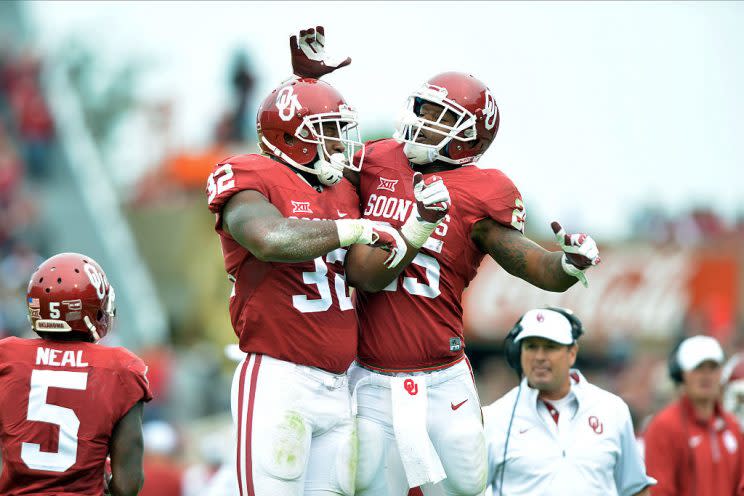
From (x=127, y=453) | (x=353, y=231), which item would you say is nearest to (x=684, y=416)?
(x=353, y=231)

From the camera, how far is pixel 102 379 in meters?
4.88

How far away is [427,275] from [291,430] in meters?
0.95

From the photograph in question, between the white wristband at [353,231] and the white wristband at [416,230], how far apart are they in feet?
0.61

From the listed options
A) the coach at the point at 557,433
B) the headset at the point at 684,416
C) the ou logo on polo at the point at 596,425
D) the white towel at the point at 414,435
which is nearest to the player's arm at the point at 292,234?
the white towel at the point at 414,435

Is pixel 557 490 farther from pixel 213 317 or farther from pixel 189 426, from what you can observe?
pixel 213 317

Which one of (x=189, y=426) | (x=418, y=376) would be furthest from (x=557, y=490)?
(x=189, y=426)

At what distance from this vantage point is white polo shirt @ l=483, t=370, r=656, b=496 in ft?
19.9

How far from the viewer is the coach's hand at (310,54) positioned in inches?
217

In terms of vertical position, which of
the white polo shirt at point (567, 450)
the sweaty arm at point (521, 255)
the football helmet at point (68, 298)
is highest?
the sweaty arm at point (521, 255)

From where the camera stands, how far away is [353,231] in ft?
15.8

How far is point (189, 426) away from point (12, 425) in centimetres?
941

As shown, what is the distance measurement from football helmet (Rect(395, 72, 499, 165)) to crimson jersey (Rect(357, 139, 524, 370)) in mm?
94

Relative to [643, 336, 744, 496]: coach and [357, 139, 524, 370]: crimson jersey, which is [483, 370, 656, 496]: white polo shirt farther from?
[357, 139, 524, 370]: crimson jersey

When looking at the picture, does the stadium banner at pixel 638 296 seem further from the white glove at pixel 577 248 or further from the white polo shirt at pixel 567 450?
the white glove at pixel 577 248
